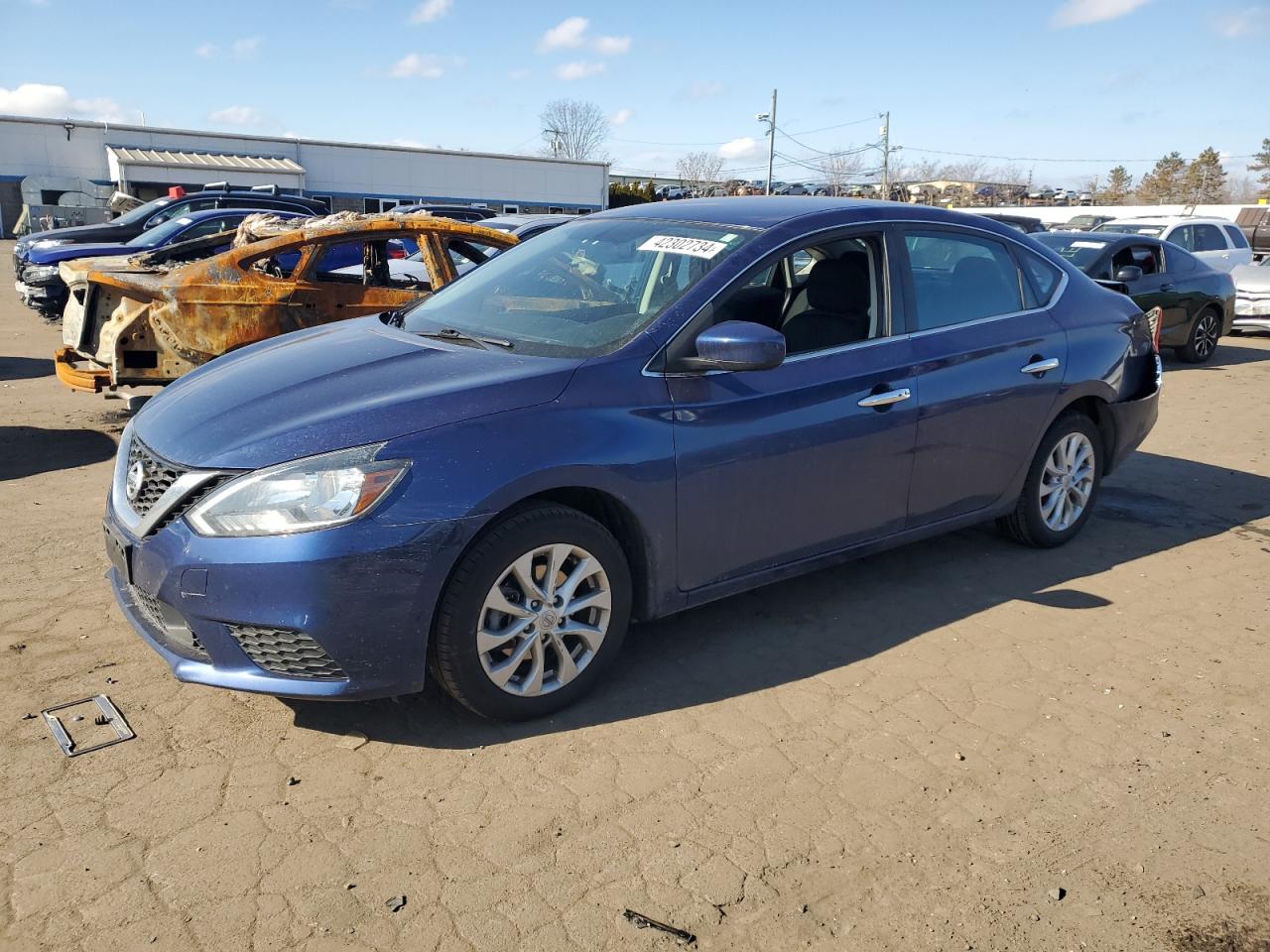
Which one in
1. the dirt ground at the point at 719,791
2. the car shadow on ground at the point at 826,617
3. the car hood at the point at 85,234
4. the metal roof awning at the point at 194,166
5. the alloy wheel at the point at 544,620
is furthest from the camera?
the metal roof awning at the point at 194,166

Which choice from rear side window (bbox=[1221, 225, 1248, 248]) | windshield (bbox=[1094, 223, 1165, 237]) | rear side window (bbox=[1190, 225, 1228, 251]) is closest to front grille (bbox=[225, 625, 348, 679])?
windshield (bbox=[1094, 223, 1165, 237])

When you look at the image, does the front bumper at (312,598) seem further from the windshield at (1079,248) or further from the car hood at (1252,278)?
the car hood at (1252,278)

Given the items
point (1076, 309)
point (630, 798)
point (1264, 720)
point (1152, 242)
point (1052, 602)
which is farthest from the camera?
point (1152, 242)

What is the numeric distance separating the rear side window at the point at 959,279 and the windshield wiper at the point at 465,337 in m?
1.88

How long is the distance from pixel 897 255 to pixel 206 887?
11.9 ft

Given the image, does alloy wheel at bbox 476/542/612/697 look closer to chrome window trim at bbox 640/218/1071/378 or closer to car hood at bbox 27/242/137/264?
chrome window trim at bbox 640/218/1071/378

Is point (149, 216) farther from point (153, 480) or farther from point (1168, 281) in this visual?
point (153, 480)

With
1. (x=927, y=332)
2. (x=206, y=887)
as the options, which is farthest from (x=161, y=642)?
(x=927, y=332)

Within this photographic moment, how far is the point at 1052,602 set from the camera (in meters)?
4.77

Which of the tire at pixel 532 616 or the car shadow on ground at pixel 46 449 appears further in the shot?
the car shadow on ground at pixel 46 449

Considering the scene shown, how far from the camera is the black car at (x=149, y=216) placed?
14.9 m

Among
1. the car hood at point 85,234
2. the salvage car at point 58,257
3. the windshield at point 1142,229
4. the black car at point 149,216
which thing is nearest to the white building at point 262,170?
the black car at point 149,216

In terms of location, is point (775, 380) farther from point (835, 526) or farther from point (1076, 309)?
point (1076, 309)

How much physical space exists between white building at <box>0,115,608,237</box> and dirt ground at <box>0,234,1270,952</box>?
36432mm
